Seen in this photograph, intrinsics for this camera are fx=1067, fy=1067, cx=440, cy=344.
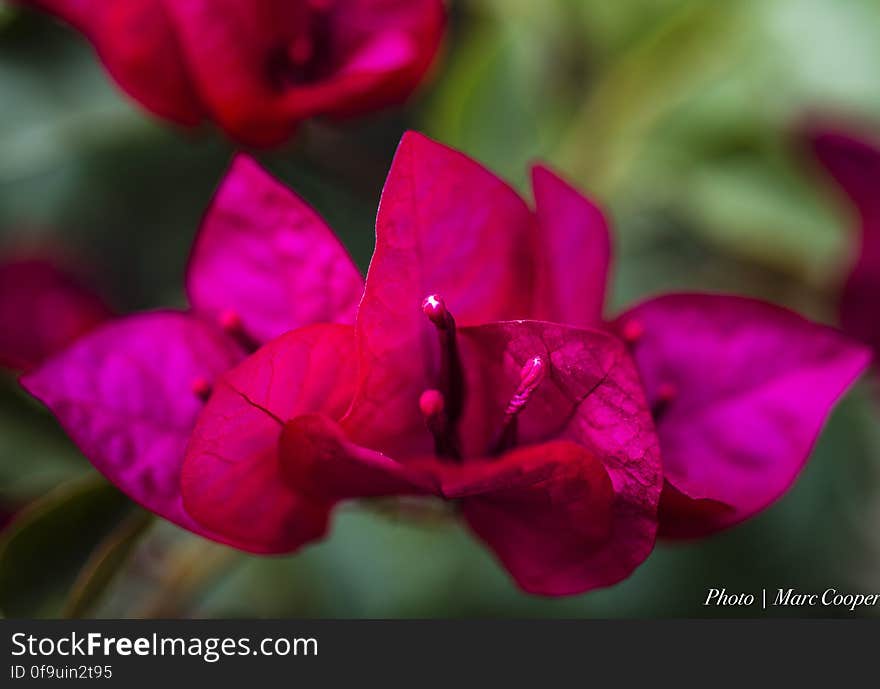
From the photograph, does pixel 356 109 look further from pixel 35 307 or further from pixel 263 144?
pixel 35 307

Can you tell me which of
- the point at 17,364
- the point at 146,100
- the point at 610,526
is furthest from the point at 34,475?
the point at 610,526

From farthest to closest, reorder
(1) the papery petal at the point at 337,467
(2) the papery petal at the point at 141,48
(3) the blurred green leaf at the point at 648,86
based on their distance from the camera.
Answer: (3) the blurred green leaf at the point at 648,86 < (2) the papery petal at the point at 141,48 < (1) the papery petal at the point at 337,467

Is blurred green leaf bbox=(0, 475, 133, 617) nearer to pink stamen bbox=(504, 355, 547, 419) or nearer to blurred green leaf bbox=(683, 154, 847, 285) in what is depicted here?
pink stamen bbox=(504, 355, 547, 419)

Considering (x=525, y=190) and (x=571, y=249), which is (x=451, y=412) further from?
(x=525, y=190)

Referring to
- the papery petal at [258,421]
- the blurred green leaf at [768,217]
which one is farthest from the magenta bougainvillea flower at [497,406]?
the blurred green leaf at [768,217]

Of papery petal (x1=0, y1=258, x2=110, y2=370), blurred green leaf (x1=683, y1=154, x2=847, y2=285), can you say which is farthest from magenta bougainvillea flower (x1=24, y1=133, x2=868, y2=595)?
blurred green leaf (x1=683, y1=154, x2=847, y2=285)

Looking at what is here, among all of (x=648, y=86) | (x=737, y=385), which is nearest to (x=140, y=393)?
(x=737, y=385)

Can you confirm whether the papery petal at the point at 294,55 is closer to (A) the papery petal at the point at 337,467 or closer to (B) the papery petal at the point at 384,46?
(B) the papery petal at the point at 384,46
